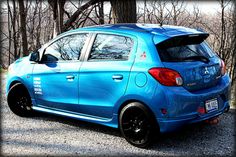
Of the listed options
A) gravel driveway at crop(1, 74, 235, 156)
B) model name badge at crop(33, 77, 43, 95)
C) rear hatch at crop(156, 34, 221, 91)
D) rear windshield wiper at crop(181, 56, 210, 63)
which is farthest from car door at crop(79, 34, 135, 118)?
model name badge at crop(33, 77, 43, 95)

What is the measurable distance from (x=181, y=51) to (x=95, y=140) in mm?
1750

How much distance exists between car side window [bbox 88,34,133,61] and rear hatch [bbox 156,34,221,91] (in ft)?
1.57

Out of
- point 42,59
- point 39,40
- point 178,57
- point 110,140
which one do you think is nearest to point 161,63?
point 178,57

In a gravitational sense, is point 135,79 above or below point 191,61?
below

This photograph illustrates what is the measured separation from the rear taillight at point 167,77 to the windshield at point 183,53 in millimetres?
178

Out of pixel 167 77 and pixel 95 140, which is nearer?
pixel 167 77

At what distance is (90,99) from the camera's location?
491 cm

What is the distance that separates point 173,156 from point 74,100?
1.76m

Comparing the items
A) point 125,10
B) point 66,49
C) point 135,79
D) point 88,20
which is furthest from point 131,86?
point 88,20

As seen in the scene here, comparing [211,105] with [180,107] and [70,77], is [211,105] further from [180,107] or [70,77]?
[70,77]

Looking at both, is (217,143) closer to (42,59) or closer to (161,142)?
(161,142)

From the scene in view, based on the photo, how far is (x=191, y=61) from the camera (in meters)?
4.43

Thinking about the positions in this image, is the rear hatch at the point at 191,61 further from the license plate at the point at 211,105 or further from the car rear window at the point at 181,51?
the license plate at the point at 211,105

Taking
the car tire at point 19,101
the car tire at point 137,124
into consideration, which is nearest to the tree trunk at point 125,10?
the car tire at point 19,101
